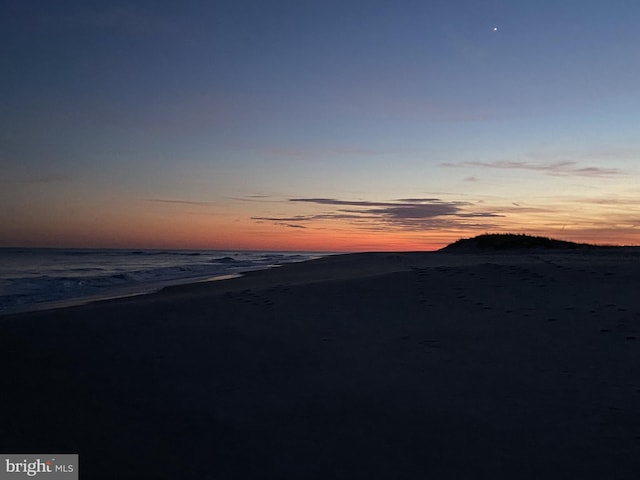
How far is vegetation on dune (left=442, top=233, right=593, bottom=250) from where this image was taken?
2627 centimetres

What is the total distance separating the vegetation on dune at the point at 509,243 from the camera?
26.3 meters

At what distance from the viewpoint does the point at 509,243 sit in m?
26.8

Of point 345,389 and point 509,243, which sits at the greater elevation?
point 509,243

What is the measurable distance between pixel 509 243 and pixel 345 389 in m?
24.5

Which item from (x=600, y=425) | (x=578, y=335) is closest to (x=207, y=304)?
(x=578, y=335)

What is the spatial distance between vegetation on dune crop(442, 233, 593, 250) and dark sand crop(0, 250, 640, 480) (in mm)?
18637

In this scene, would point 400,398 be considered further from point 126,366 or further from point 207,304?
point 207,304

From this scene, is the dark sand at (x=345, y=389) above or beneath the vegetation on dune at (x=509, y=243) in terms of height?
beneath

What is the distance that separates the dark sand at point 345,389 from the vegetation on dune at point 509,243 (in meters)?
18.6

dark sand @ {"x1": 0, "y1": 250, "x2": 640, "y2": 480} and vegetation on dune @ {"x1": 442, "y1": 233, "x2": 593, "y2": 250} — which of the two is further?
vegetation on dune @ {"x1": 442, "y1": 233, "x2": 593, "y2": 250}

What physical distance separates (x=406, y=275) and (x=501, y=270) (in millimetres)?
2317

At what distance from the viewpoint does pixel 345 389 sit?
495cm

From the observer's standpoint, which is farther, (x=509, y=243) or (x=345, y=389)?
(x=509, y=243)

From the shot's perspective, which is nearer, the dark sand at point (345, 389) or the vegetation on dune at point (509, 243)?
the dark sand at point (345, 389)
